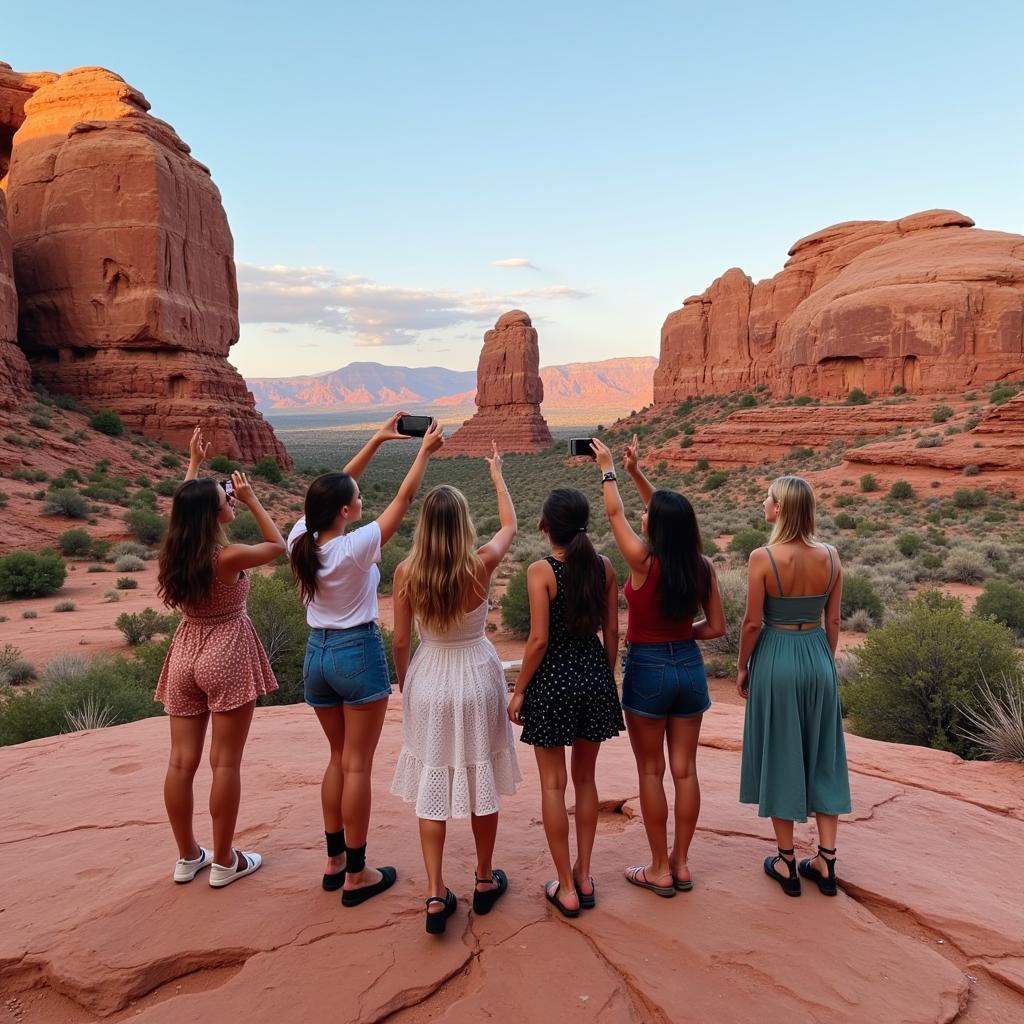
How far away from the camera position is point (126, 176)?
98.5ft

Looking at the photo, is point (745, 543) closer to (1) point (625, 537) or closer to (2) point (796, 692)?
(2) point (796, 692)

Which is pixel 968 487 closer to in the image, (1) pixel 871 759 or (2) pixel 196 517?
(1) pixel 871 759

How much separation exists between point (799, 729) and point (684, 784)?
2.16 feet

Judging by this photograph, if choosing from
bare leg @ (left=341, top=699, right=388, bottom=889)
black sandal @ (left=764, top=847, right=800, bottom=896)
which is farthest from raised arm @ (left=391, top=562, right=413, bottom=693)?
black sandal @ (left=764, top=847, right=800, bottom=896)

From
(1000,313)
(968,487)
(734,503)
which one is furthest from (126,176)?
(1000,313)

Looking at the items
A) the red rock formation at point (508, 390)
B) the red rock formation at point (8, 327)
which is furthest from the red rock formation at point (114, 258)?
the red rock formation at point (508, 390)

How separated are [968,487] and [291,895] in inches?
1038

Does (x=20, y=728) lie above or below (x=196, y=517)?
below

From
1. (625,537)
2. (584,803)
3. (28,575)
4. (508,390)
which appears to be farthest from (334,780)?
(508,390)

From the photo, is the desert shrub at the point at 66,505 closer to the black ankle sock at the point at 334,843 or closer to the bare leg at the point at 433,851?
the black ankle sock at the point at 334,843

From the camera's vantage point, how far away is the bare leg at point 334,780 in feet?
11.0

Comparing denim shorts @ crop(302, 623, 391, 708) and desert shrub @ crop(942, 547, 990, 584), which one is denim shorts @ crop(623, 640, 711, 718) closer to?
denim shorts @ crop(302, 623, 391, 708)

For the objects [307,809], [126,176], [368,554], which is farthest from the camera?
[126,176]

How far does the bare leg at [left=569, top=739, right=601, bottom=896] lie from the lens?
3.22 meters
